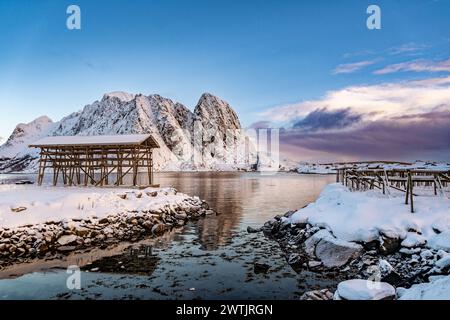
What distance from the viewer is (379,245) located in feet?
40.9

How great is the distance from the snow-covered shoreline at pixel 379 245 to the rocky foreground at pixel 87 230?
30.0 ft

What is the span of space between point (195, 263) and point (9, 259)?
7981 mm

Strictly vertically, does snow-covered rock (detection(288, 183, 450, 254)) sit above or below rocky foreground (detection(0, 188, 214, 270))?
above

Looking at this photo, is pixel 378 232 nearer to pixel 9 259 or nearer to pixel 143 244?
pixel 143 244

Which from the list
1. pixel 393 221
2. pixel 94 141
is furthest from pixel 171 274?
pixel 94 141

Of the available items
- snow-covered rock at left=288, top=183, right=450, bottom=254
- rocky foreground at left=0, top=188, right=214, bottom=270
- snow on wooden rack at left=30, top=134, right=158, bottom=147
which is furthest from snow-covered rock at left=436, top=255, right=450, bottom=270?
snow on wooden rack at left=30, top=134, right=158, bottom=147

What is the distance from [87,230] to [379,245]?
14252 millimetres

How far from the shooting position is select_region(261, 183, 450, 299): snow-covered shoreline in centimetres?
1036

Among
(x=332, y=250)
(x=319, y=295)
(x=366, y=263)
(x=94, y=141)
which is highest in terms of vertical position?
(x=94, y=141)

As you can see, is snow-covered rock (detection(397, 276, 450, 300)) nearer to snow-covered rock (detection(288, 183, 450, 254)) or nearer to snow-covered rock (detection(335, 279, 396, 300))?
snow-covered rock (detection(335, 279, 396, 300))

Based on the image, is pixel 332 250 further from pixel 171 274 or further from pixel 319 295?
pixel 171 274
